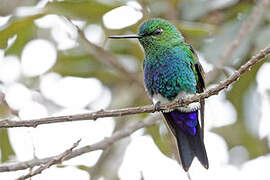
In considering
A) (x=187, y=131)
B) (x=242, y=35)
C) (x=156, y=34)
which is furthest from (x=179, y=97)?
(x=242, y=35)

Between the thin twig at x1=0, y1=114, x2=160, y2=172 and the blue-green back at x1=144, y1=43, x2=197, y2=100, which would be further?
the blue-green back at x1=144, y1=43, x2=197, y2=100

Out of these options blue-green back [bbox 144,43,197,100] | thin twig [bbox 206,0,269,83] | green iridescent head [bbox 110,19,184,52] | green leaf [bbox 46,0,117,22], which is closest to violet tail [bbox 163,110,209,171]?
blue-green back [bbox 144,43,197,100]

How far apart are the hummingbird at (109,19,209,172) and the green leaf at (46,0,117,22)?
1.15ft

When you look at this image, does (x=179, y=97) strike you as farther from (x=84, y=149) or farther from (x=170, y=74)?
(x=84, y=149)

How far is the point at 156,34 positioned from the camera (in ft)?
12.6

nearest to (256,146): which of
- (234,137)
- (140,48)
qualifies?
(234,137)

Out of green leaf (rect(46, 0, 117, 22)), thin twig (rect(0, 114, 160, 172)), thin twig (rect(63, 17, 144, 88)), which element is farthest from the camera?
thin twig (rect(63, 17, 144, 88))

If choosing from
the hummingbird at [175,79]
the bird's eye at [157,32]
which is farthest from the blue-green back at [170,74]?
the bird's eye at [157,32]

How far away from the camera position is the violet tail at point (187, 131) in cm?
368

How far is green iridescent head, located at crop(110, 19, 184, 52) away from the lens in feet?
12.4

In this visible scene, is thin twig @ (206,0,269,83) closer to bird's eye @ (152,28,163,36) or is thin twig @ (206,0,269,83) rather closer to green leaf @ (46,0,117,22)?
bird's eye @ (152,28,163,36)

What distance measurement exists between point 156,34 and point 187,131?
0.82 meters

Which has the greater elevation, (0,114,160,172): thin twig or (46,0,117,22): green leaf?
(46,0,117,22): green leaf

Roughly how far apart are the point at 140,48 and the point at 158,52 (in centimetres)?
39
